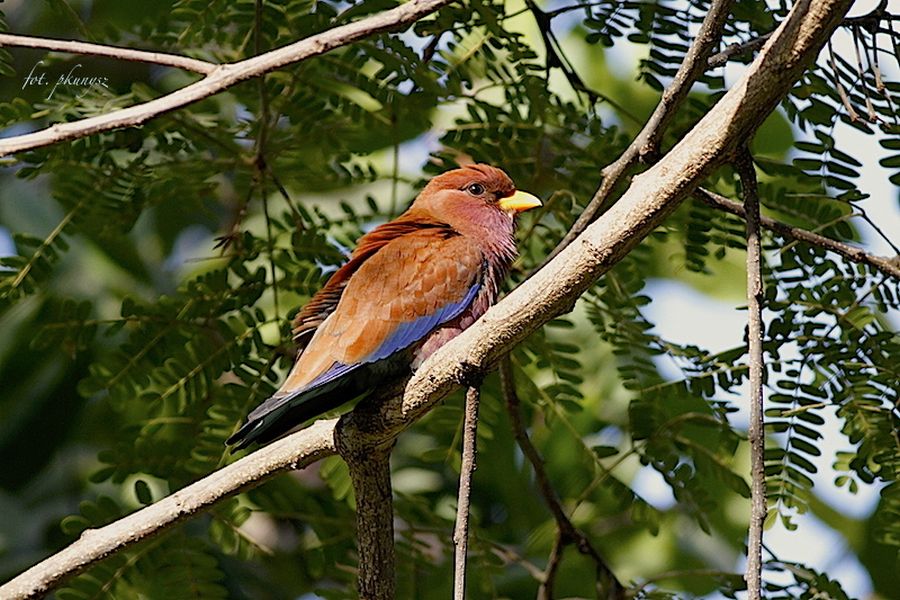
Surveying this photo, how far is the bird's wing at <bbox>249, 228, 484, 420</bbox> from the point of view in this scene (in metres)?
3.04

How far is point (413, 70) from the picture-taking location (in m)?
3.44

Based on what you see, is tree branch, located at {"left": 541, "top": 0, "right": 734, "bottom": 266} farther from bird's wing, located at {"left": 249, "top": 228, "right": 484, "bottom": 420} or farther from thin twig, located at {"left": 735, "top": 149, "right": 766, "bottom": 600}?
bird's wing, located at {"left": 249, "top": 228, "right": 484, "bottom": 420}

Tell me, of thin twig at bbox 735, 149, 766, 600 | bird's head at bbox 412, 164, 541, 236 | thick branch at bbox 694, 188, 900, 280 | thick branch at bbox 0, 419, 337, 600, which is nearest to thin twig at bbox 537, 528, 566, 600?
bird's head at bbox 412, 164, 541, 236

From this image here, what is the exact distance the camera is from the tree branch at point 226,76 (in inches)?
90.6

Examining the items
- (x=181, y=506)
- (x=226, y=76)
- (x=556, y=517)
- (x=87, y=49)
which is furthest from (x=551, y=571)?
(x=87, y=49)

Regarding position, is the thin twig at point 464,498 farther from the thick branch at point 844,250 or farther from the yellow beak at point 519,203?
the yellow beak at point 519,203

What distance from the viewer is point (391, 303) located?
10.4 feet

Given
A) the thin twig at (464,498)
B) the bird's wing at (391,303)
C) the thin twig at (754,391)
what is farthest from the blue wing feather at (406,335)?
the thin twig at (754,391)

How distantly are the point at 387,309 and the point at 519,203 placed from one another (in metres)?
0.67

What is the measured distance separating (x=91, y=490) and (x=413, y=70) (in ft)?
8.65

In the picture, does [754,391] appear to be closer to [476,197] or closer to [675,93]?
[675,93]

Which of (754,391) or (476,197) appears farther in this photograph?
(476,197)

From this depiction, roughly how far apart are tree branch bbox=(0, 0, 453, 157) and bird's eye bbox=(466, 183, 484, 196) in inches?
45.0

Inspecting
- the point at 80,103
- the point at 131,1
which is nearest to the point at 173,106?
the point at 80,103
